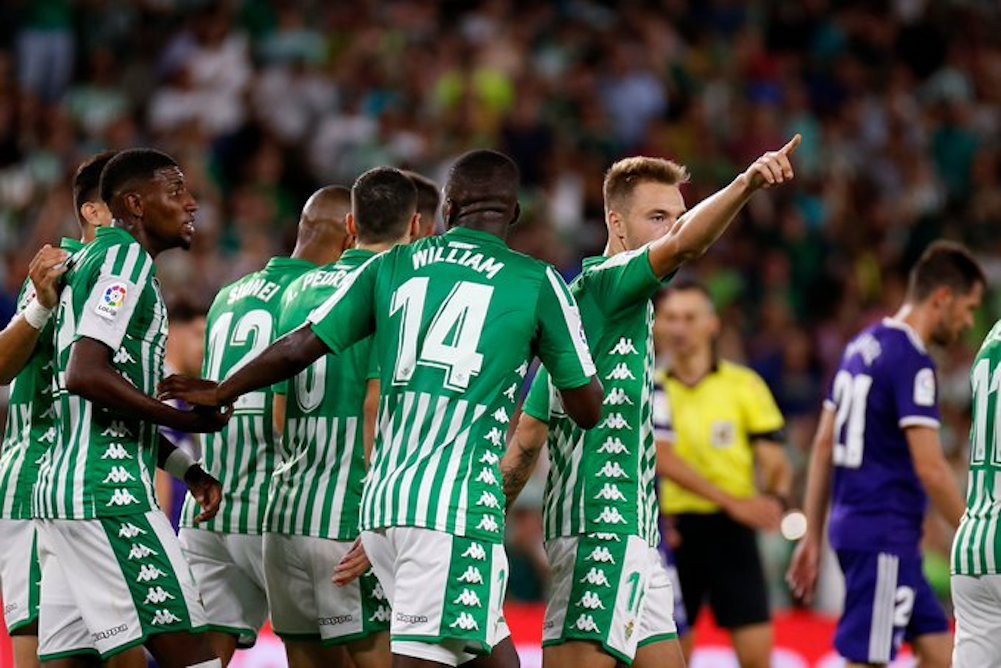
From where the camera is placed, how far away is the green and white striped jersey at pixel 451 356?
6.20m

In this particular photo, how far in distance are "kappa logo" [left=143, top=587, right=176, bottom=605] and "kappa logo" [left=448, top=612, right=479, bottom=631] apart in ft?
3.93

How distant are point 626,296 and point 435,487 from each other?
1229 mm

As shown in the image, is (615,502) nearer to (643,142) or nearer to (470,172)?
(470,172)

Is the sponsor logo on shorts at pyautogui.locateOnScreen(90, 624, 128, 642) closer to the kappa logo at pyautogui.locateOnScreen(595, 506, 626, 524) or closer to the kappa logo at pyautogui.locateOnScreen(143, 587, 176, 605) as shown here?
the kappa logo at pyautogui.locateOnScreen(143, 587, 176, 605)

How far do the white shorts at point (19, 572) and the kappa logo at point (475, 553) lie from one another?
6.68 feet

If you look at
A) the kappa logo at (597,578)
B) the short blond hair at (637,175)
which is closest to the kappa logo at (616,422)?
the kappa logo at (597,578)

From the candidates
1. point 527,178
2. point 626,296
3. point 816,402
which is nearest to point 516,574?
point 816,402

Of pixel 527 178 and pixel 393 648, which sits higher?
pixel 527 178

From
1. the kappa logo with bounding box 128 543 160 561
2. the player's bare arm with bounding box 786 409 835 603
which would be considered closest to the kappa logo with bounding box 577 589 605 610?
the kappa logo with bounding box 128 543 160 561

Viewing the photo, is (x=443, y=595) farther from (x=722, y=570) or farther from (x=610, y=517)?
(x=722, y=570)

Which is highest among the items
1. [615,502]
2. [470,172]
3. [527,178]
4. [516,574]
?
[527,178]

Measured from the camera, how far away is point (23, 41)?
54.6 ft

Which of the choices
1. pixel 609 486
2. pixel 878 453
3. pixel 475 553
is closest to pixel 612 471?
pixel 609 486

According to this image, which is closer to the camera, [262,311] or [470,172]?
[470,172]
